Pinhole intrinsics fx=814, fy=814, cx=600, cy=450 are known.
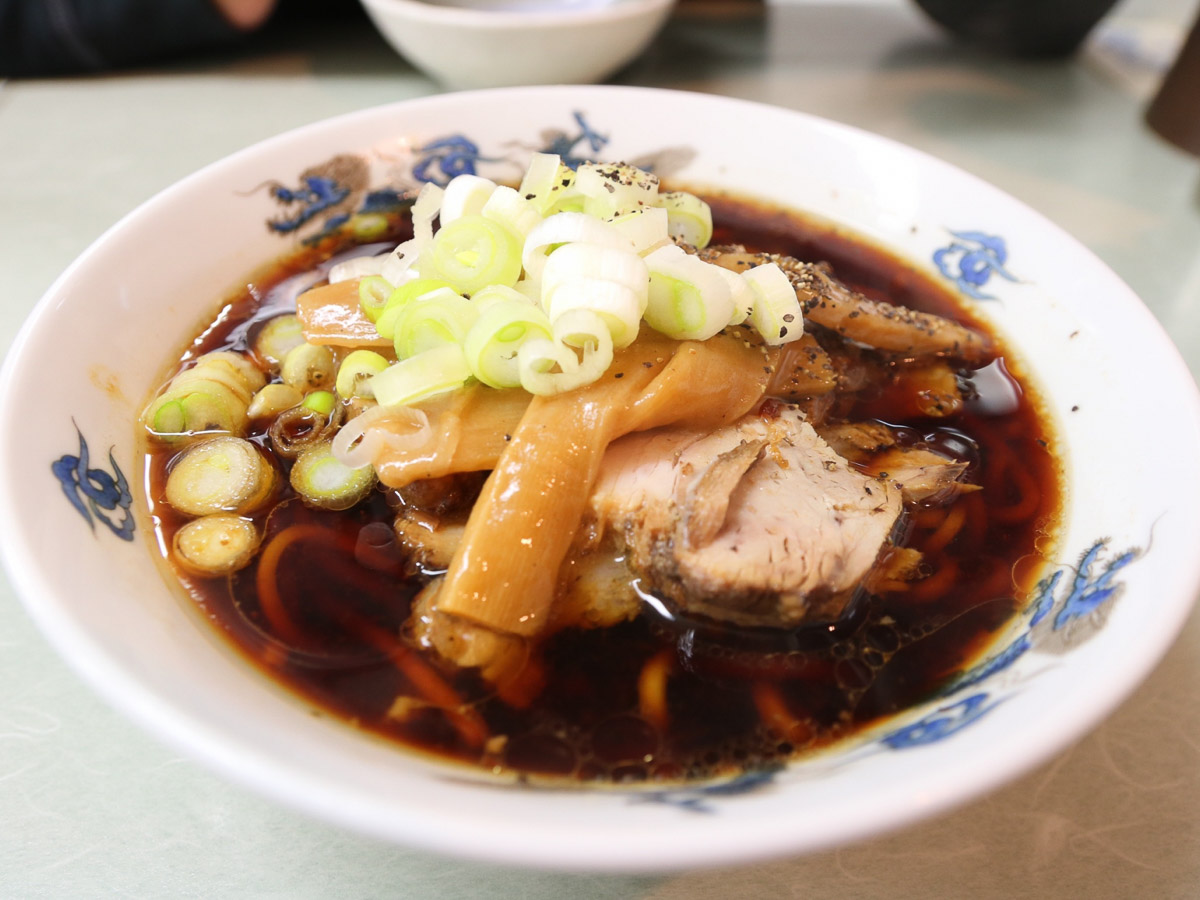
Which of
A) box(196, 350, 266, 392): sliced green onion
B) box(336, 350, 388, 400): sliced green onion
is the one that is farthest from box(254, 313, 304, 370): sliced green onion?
box(336, 350, 388, 400): sliced green onion

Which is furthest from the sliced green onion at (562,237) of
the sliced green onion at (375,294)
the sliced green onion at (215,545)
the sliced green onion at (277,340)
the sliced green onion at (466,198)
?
the sliced green onion at (215,545)

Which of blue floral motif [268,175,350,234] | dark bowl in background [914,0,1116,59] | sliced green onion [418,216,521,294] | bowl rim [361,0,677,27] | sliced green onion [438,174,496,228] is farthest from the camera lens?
dark bowl in background [914,0,1116,59]

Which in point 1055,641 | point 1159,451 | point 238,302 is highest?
point 1159,451

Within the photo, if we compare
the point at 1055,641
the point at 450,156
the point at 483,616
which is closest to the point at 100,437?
the point at 483,616

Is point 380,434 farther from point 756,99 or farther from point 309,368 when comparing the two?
point 756,99

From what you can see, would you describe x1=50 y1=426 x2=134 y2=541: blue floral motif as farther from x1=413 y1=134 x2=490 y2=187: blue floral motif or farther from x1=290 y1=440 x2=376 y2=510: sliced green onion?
x1=413 y1=134 x2=490 y2=187: blue floral motif

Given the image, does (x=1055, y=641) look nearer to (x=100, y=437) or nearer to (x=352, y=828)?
(x=352, y=828)
